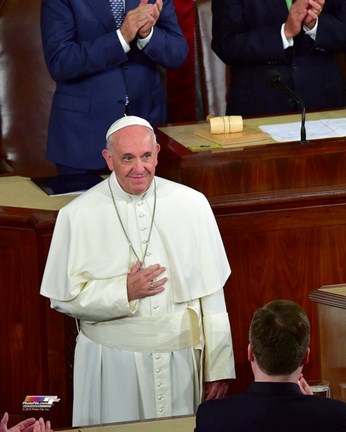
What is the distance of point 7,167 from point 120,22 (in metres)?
1.94

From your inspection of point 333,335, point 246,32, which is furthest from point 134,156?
point 246,32

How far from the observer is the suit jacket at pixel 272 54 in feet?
21.7

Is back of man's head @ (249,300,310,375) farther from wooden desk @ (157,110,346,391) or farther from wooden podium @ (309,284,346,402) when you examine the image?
wooden desk @ (157,110,346,391)

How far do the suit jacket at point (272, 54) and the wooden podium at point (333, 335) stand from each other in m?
1.89

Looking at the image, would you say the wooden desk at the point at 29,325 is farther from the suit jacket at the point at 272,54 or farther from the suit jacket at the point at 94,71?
the suit jacket at the point at 272,54

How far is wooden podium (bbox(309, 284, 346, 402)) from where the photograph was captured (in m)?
4.80

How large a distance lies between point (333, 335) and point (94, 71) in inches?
88.9

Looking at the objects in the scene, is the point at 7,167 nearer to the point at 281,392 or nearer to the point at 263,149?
the point at 263,149

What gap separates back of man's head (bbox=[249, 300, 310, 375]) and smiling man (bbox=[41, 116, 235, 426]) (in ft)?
4.08

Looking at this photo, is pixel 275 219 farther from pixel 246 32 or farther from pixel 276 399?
pixel 276 399

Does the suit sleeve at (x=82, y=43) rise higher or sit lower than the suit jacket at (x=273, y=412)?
higher

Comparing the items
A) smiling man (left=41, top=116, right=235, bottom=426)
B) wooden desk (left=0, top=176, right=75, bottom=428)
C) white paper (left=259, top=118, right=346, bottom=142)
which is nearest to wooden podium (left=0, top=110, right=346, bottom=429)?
wooden desk (left=0, top=176, right=75, bottom=428)

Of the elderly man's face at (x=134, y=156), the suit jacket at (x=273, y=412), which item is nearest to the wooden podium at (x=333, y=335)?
the elderly man's face at (x=134, y=156)

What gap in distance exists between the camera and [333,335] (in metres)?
4.88
